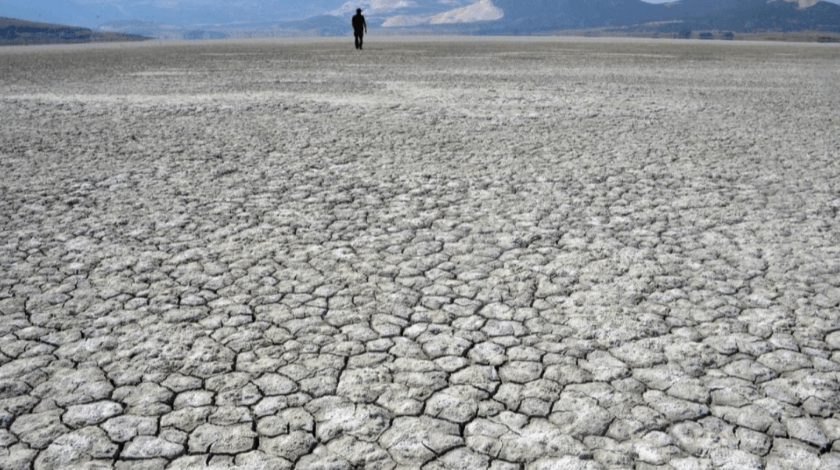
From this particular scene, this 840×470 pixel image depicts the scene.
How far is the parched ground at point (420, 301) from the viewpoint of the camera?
8.90 ft

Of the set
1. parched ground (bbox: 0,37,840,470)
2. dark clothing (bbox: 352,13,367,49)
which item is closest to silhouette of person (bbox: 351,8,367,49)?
dark clothing (bbox: 352,13,367,49)

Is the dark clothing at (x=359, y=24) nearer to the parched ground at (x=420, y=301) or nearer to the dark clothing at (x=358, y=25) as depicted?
the dark clothing at (x=358, y=25)

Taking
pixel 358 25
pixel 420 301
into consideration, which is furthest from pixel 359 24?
pixel 420 301

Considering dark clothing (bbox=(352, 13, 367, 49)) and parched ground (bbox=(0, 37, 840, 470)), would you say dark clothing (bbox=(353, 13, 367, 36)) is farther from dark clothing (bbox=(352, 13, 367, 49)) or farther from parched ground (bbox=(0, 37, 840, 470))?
parched ground (bbox=(0, 37, 840, 470))

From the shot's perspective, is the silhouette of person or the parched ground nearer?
the parched ground

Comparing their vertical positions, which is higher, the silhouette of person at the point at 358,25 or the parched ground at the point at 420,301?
the silhouette of person at the point at 358,25

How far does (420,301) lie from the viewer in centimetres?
394

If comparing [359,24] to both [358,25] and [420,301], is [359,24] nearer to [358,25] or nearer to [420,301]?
[358,25]

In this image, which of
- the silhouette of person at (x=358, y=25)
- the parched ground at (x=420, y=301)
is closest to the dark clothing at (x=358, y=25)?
the silhouette of person at (x=358, y=25)

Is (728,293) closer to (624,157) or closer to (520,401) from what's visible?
(520,401)

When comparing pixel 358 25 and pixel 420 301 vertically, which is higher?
pixel 358 25

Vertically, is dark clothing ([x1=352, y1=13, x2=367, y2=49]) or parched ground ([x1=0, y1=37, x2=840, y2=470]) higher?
dark clothing ([x1=352, y1=13, x2=367, y2=49])

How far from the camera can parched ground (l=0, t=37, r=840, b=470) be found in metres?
2.71

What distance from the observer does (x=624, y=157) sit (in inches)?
306
